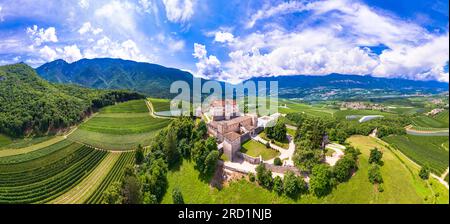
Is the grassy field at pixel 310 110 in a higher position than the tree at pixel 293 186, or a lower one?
higher

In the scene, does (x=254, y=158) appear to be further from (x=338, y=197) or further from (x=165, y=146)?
(x=165, y=146)

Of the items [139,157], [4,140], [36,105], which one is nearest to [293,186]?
[139,157]

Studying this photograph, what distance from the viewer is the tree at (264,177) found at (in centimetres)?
2025

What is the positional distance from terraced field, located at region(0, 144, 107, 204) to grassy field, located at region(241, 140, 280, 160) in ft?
63.0

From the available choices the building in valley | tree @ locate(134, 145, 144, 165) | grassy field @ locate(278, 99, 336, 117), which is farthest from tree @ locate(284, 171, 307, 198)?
grassy field @ locate(278, 99, 336, 117)

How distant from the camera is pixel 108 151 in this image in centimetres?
3338

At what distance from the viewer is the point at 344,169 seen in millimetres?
19531

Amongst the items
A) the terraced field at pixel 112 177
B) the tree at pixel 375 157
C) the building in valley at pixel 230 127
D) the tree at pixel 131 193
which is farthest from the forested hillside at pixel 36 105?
the tree at pixel 375 157

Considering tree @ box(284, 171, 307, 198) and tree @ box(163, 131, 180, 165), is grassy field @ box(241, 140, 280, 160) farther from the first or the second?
tree @ box(163, 131, 180, 165)

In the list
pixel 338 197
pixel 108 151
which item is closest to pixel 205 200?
pixel 338 197

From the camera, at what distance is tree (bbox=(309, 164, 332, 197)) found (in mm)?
18641

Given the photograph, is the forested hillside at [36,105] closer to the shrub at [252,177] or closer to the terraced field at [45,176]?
the terraced field at [45,176]

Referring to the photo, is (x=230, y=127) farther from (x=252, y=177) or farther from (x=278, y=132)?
(x=252, y=177)

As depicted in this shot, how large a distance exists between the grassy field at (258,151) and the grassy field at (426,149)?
12215 mm
